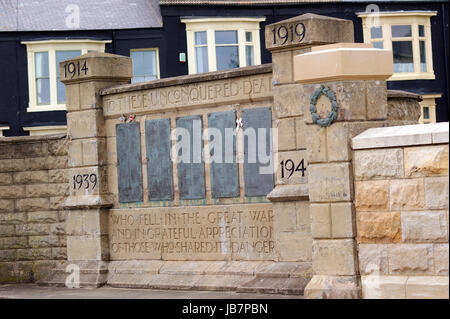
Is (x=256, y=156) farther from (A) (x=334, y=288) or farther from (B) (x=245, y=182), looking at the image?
(A) (x=334, y=288)

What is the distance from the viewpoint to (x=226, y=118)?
50.3 ft

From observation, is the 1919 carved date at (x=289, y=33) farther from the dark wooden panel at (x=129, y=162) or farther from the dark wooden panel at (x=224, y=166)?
the dark wooden panel at (x=129, y=162)

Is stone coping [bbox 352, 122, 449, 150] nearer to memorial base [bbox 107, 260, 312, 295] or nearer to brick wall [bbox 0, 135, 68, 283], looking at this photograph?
memorial base [bbox 107, 260, 312, 295]

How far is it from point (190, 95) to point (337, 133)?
14.1 ft

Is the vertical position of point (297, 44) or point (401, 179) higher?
point (297, 44)

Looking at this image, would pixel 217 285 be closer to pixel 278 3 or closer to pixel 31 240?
pixel 31 240

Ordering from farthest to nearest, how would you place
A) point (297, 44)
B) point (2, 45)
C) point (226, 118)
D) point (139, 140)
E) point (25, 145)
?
point (2, 45), point (25, 145), point (139, 140), point (226, 118), point (297, 44)

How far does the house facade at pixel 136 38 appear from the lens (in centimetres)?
3300

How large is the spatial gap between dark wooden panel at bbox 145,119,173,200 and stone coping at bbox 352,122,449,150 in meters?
4.93

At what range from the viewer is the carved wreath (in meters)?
11.9

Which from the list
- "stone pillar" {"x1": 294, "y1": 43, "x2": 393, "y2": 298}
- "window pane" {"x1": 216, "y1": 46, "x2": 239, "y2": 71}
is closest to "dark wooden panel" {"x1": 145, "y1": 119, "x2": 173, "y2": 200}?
"stone pillar" {"x1": 294, "y1": 43, "x2": 393, "y2": 298}

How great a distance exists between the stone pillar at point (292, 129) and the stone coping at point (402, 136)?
8.11ft

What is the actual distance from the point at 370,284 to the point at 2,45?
77.0 ft

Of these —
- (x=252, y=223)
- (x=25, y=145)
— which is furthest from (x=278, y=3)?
(x=252, y=223)
